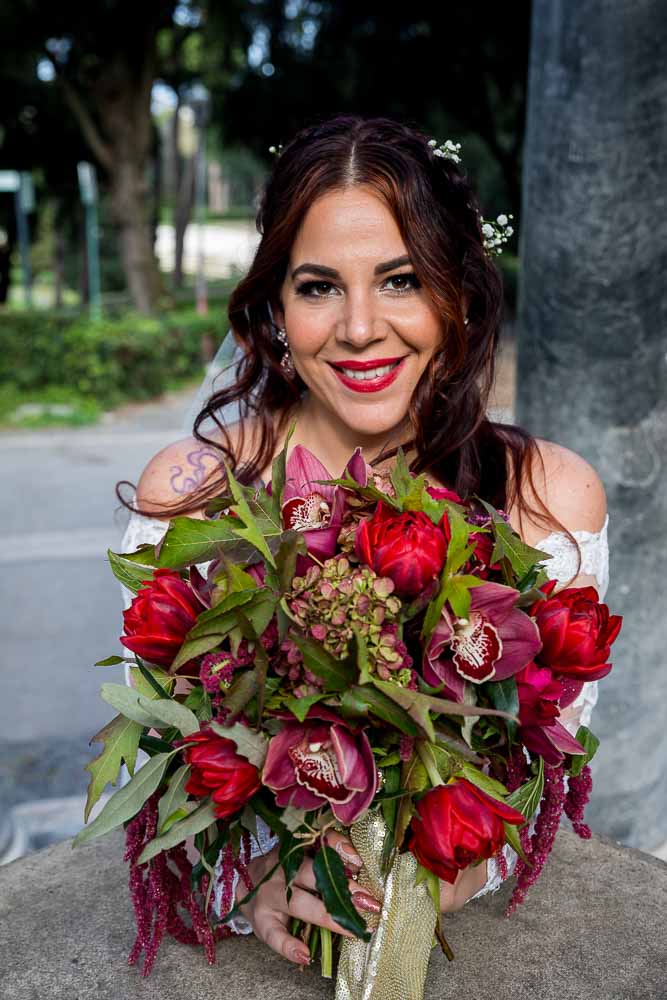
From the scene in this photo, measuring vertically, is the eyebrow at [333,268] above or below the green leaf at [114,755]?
above

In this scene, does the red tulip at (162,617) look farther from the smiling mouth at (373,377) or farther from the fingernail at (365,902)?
the smiling mouth at (373,377)

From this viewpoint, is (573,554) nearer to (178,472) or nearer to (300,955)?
(178,472)

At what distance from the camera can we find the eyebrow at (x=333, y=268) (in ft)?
7.18

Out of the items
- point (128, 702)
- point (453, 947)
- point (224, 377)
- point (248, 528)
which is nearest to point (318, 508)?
point (248, 528)

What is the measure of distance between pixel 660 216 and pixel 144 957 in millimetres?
2271

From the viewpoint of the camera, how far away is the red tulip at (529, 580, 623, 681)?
137 cm

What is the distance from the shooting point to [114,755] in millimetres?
1443

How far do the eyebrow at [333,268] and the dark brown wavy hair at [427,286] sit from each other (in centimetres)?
3

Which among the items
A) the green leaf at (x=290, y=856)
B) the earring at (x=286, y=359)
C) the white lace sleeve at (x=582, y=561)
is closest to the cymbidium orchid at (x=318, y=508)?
the green leaf at (x=290, y=856)

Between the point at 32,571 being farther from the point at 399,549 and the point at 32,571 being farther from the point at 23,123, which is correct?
the point at 23,123

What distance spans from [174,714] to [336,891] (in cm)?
30

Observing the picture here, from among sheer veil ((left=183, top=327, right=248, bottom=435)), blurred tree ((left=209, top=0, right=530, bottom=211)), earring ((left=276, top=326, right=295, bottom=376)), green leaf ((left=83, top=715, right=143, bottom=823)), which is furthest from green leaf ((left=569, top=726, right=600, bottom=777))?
blurred tree ((left=209, top=0, right=530, bottom=211))

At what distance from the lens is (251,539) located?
135 centimetres

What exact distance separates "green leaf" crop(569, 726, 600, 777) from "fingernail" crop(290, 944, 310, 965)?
47cm
